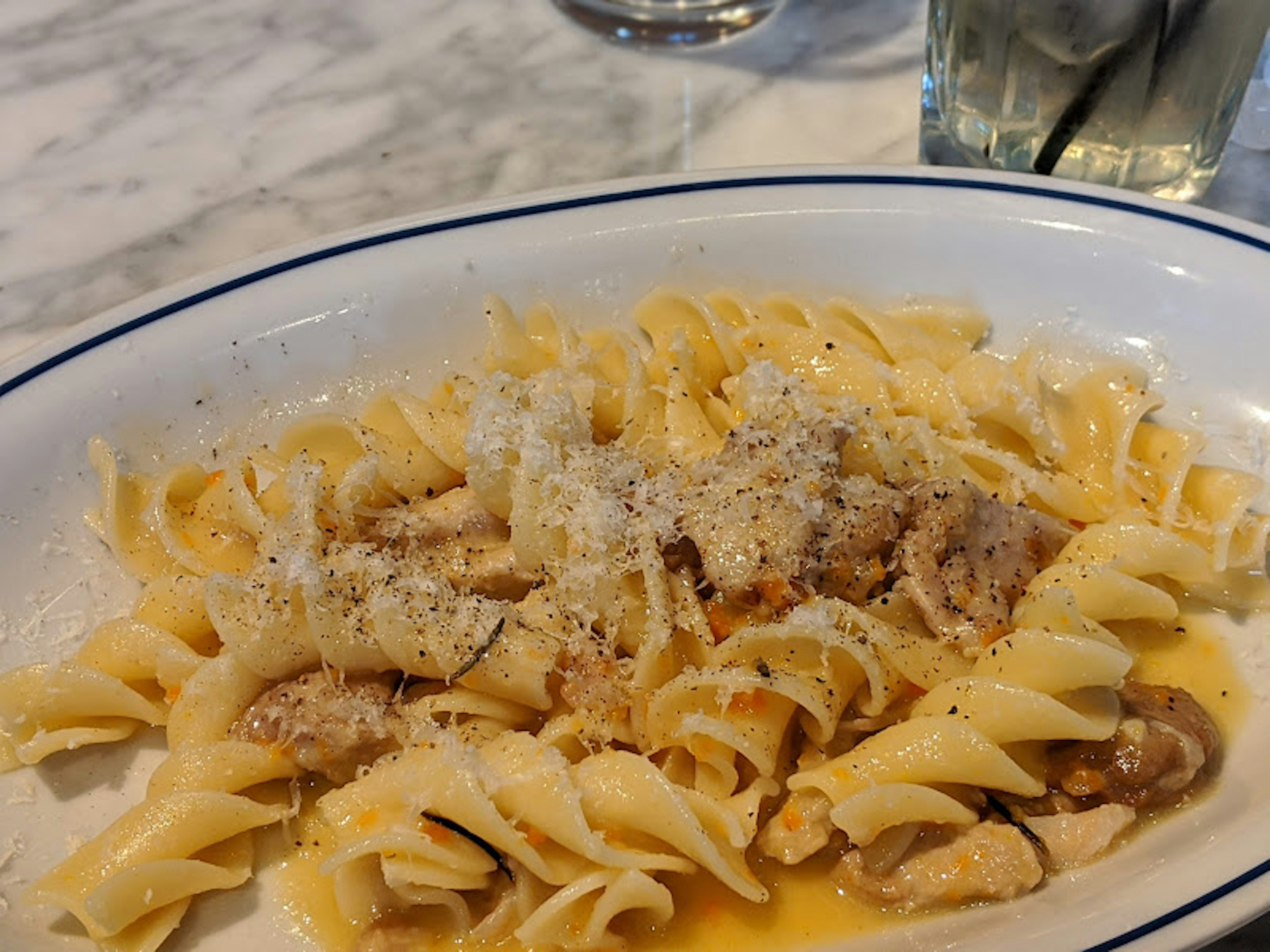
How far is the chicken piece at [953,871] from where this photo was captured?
2.50 m

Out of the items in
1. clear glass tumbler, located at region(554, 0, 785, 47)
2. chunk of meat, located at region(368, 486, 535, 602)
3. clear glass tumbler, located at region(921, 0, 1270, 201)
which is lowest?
chunk of meat, located at region(368, 486, 535, 602)

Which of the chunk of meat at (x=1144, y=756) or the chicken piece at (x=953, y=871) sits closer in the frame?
the chicken piece at (x=953, y=871)

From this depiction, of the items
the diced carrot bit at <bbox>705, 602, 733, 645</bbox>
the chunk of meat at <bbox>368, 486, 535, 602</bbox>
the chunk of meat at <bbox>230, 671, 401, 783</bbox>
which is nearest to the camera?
the chunk of meat at <bbox>230, 671, 401, 783</bbox>

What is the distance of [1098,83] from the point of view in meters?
3.84

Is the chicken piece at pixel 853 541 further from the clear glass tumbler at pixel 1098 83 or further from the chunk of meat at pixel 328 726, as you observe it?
the clear glass tumbler at pixel 1098 83

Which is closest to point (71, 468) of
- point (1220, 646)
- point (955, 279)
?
point (955, 279)

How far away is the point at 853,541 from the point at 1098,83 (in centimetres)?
204

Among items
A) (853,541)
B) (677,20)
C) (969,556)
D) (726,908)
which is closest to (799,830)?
(726,908)

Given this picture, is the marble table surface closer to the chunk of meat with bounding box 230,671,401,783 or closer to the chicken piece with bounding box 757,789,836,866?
the chunk of meat with bounding box 230,671,401,783

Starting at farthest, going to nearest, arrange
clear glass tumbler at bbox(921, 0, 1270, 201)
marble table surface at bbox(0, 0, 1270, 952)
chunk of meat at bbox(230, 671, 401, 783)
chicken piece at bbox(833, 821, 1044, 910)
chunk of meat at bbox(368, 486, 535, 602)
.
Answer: marble table surface at bbox(0, 0, 1270, 952) < clear glass tumbler at bbox(921, 0, 1270, 201) < chunk of meat at bbox(368, 486, 535, 602) < chunk of meat at bbox(230, 671, 401, 783) < chicken piece at bbox(833, 821, 1044, 910)

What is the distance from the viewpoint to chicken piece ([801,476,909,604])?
2.91 m

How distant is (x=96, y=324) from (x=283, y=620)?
120cm

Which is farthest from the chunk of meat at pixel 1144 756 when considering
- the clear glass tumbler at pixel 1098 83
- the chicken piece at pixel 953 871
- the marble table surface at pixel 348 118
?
the marble table surface at pixel 348 118

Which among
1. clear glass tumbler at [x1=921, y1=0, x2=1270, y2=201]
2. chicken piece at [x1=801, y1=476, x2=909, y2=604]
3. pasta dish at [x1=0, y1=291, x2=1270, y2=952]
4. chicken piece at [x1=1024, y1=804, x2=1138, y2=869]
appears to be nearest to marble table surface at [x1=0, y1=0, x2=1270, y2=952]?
clear glass tumbler at [x1=921, y1=0, x2=1270, y2=201]
